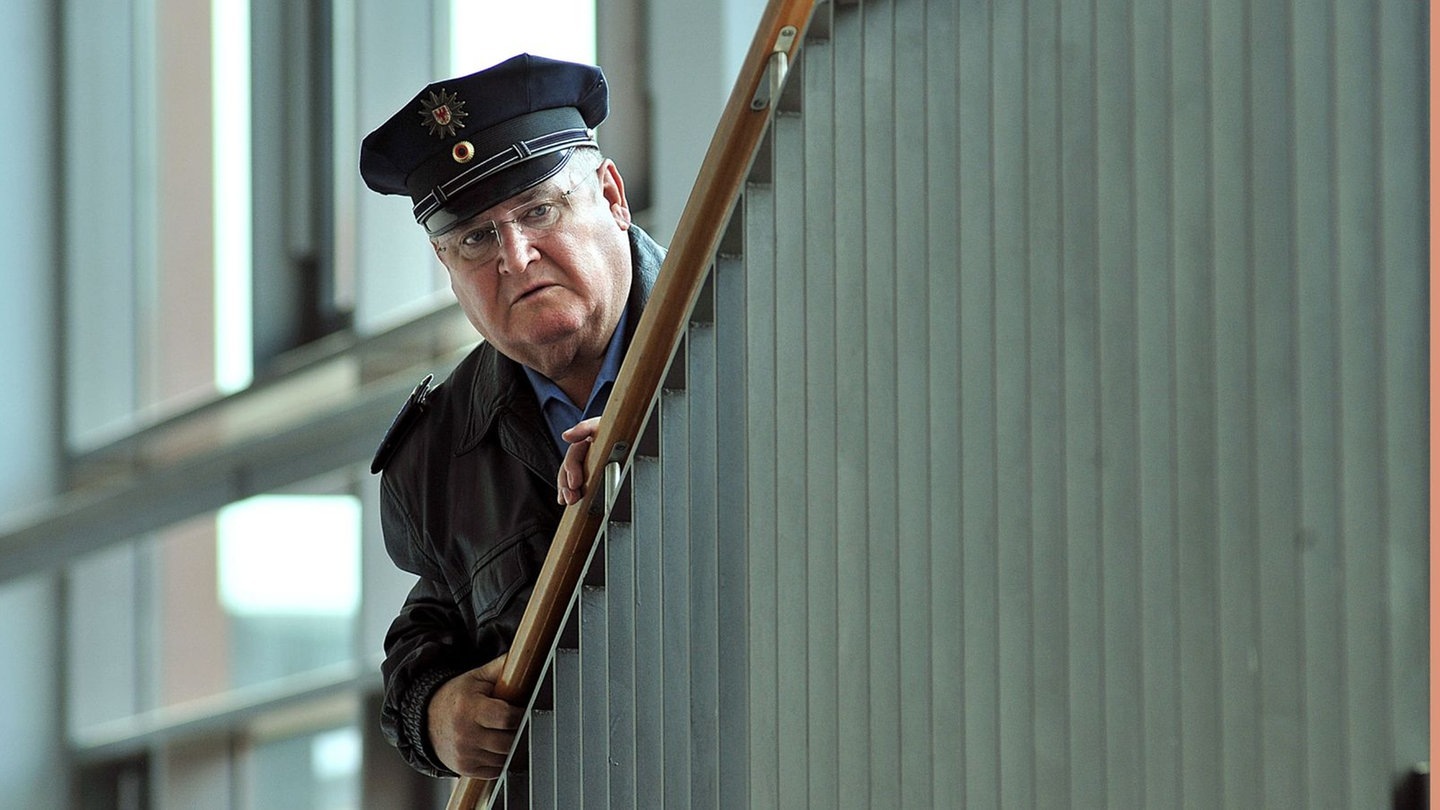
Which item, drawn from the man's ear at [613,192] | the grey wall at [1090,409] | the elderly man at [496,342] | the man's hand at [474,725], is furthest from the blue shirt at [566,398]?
the grey wall at [1090,409]

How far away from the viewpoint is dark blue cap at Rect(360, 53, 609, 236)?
263 cm

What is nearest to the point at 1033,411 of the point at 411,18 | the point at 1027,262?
the point at 1027,262

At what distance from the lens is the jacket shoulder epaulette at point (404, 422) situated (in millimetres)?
2793

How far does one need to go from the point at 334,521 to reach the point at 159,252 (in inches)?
88.0

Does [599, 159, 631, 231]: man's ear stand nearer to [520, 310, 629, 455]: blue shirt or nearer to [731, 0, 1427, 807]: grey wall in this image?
[520, 310, 629, 455]: blue shirt

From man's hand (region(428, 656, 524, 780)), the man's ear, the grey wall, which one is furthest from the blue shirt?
the grey wall

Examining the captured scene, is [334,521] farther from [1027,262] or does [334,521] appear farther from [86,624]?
[1027,262]

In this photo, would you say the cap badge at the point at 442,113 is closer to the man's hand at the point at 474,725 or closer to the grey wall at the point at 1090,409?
the man's hand at the point at 474,725

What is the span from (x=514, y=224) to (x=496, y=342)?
153mm

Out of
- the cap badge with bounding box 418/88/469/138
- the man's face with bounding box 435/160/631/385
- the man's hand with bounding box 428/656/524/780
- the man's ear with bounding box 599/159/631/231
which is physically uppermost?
the cap badge with bounding box 418/88/469/138

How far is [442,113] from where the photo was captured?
272 centimetres

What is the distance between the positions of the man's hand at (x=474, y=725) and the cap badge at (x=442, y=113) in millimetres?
689

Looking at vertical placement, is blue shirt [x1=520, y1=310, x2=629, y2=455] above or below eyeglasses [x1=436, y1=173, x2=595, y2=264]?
below

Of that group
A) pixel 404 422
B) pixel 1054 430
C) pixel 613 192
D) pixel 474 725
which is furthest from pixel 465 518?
pixel 1054 430
